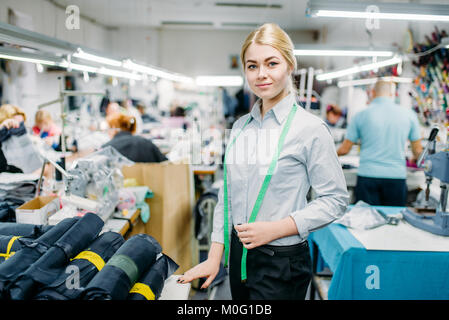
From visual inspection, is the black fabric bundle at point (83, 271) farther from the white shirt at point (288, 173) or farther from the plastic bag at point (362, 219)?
the plastic bag at point (362, 219)

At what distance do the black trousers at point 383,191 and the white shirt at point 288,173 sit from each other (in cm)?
190

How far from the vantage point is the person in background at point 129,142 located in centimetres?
296

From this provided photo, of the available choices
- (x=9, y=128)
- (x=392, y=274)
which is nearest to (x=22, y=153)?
(x=9, y=128)

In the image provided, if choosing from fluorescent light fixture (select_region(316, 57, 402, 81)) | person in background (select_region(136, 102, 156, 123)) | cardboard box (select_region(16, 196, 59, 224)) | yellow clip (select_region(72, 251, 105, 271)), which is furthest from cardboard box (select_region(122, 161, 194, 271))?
person in background (select_region(136, 102, 156, 123))

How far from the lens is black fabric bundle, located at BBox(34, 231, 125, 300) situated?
80 centimetres

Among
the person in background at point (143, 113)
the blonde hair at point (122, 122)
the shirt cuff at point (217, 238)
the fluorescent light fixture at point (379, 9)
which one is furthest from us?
the person in background at point (143, 113)

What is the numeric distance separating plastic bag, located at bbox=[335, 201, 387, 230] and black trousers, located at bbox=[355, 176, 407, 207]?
0.81 m

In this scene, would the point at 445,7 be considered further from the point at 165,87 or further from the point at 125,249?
the point at 165,87

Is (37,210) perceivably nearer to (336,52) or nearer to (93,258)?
(93,258)

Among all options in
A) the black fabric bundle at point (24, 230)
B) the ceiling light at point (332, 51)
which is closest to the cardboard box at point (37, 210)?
the black fabric bundle at point (24, 230)

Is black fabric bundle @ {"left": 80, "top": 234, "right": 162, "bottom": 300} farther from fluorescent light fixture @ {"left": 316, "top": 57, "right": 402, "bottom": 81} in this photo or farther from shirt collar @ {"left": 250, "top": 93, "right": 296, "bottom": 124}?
fluorescent light fixture @ {"left": 316, "top": 57, "right": 402, "bottom": 81}

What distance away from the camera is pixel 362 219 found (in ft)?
6.25
